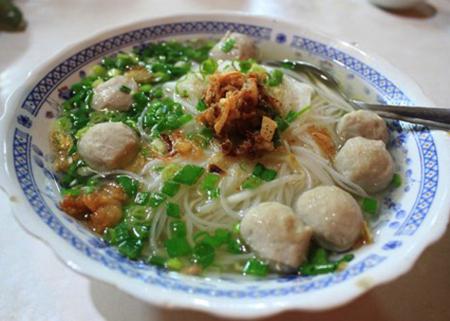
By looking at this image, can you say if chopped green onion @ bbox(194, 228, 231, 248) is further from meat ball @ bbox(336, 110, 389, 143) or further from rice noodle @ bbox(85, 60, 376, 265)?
meat ball @ bbox(336, 110, 389, 143)

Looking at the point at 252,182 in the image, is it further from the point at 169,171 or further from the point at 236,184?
the point at 169,171

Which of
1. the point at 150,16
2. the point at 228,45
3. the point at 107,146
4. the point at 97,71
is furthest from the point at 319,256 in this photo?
the point at 150,16

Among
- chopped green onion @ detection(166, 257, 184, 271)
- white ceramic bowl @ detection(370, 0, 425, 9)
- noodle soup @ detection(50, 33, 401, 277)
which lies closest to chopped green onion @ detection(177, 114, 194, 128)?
noodle soup @ detection(50, 33, 401, 277)

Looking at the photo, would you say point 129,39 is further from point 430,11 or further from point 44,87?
point 430,11

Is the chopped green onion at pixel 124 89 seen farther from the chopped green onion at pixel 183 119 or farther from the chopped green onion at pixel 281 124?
the chopped green onion at pixel 281 124

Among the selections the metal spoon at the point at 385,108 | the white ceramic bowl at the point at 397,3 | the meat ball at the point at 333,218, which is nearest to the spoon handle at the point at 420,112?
the metal spoon at the point at 385,108

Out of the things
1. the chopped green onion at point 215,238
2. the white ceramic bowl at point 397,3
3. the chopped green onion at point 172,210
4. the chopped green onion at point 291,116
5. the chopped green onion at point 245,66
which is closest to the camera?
the chopped green onion at point 215,238
